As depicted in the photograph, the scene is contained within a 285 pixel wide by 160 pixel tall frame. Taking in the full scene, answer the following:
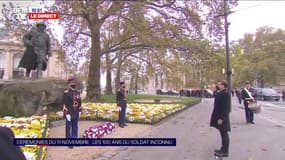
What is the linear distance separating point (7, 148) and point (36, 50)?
11229mm

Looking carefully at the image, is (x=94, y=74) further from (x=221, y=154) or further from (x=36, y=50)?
(x=221, y=154)

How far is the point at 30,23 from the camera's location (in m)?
19.4

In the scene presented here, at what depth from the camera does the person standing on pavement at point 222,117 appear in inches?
268

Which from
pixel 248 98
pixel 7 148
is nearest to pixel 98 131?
pixel 248 98

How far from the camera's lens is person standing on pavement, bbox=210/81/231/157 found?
680cm

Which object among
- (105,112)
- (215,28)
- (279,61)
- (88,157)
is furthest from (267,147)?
(279,61)

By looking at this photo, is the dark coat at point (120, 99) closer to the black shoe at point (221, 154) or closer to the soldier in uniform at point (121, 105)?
the soldier in uniform at point (121, 105)

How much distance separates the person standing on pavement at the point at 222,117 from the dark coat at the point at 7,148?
5744 millimetres

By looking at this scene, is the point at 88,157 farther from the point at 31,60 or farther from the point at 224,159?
the point at 31,60

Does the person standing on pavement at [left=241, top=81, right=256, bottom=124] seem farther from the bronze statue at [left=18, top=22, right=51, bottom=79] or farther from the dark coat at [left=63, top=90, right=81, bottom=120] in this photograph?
the bronze statue at [left=18, top=22, right=51, bottom=79]

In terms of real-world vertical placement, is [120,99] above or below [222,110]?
above

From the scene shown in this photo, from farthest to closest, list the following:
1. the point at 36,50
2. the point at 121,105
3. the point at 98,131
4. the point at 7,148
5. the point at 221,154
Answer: the point at 36,50, the point at 121,105, the point at 98,131, the point at 221,154, the point at 7,148

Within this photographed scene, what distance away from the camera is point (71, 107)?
7883 millimetres

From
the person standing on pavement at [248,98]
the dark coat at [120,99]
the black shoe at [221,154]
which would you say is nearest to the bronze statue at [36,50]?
the dark coat at [120,99]
